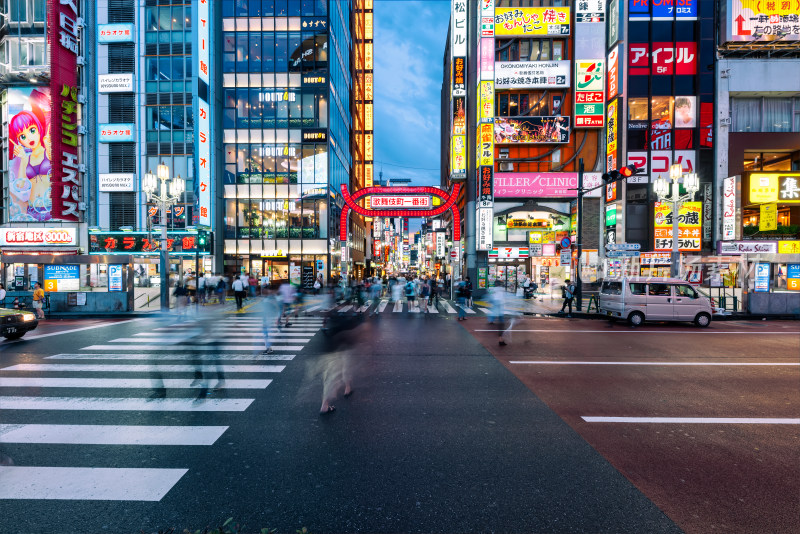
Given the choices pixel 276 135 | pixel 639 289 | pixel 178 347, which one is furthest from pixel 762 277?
pixel 276 135

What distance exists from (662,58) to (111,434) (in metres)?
38.6

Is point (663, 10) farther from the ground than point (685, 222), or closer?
farther from the ground

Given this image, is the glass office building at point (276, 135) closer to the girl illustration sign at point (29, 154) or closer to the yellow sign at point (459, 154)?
the yellow sign at point (459, 154)

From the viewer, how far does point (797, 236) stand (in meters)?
24.8

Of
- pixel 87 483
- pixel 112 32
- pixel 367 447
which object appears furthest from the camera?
pixel 112 32

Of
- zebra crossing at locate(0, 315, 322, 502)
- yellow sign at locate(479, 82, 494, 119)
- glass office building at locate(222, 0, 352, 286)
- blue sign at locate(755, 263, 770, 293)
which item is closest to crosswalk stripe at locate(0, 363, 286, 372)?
zebra crossing at locate(0, 315, 322, 502)

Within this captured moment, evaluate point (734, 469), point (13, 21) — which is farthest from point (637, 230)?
point (13, 21)

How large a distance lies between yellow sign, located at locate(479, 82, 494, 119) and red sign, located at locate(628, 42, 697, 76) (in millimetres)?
11116

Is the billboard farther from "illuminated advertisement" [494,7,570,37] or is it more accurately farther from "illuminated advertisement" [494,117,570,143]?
"illuminated advertisement" [494,117,570,143]

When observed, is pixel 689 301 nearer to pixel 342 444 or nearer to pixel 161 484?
pixel 342 444

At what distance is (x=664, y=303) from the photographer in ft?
47.5

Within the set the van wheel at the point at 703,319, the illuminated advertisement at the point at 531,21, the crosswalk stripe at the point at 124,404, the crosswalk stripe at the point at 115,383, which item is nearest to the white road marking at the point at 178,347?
the crosswalk stripe at the point at 115,383

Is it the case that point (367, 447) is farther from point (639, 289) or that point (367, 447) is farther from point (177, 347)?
point (639, 289)

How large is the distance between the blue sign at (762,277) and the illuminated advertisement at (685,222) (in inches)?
434
